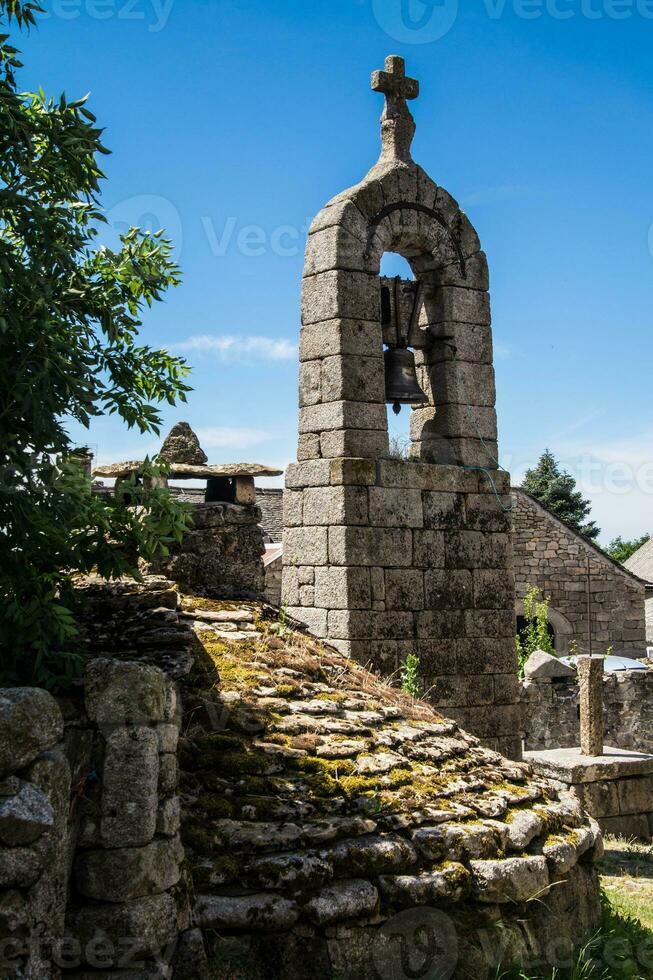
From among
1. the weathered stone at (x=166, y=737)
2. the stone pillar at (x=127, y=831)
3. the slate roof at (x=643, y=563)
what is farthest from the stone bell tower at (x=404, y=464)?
the slate roof at (x=643, y=563)

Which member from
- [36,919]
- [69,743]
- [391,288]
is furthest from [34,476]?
[391,288]

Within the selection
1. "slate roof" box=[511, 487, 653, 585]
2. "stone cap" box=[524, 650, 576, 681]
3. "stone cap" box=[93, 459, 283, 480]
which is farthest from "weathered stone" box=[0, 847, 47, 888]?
"slate roof" box=[511, 487, 653, 585]

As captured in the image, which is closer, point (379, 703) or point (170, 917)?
point (170, 917)

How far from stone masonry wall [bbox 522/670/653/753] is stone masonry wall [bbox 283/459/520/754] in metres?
3.46

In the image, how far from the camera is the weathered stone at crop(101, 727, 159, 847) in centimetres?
411

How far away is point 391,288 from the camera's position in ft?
31.2

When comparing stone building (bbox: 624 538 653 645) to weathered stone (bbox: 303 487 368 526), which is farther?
stone building (bbox: 624 538 653 645)

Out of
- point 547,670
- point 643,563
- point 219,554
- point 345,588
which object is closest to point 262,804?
point 219,554

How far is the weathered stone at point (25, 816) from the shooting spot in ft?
11.8

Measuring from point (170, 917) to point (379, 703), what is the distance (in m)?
2.63

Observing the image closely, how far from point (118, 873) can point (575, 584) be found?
19469 mm

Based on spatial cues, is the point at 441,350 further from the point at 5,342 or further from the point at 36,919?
the point at 36,919

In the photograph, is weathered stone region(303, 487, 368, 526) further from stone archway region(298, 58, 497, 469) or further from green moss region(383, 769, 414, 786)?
green moss region(383, 769, 414, 786)

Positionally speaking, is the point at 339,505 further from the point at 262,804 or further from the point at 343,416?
the point at 262,804
